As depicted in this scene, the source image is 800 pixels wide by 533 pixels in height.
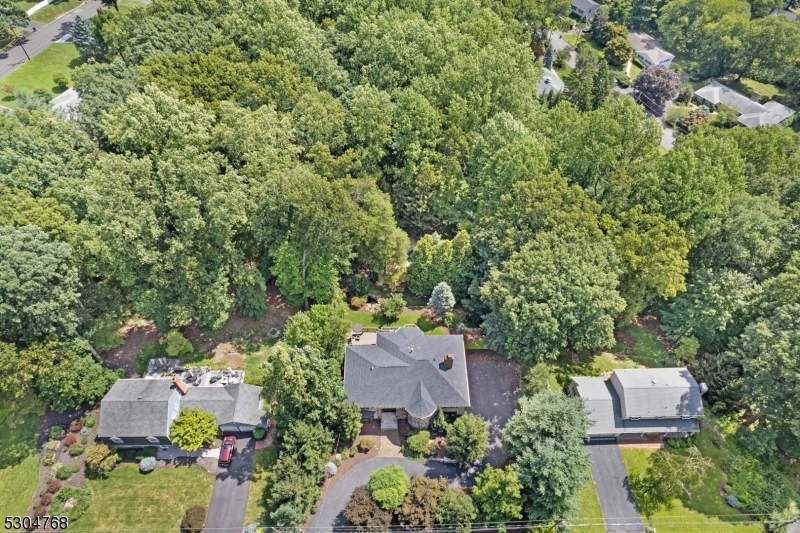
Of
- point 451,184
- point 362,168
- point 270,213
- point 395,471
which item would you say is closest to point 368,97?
point 362,168

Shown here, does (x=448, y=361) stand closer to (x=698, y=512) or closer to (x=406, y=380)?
(x=406, y=380)

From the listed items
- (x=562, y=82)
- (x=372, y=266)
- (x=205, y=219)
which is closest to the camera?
(x=205, y=219)

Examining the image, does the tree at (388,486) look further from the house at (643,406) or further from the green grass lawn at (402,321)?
the house at (643,406)

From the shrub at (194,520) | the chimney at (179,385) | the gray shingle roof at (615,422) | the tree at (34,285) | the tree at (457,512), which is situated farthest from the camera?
the chimney at (179,385)

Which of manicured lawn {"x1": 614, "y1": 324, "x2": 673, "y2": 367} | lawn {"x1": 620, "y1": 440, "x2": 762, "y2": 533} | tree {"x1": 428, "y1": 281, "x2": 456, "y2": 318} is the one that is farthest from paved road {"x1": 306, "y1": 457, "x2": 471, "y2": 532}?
manicured lawn {"x1": 614, "y1": 324, "x2": 673, "y2": 367}

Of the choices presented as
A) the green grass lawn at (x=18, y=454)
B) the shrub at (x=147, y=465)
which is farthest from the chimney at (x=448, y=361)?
the green grass lawn at (x=18, y=454)

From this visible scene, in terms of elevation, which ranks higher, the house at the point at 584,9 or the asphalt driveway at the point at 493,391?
the house at the point at 584,9

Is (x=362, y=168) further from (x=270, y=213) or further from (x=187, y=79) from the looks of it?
(x=187, y=79)
